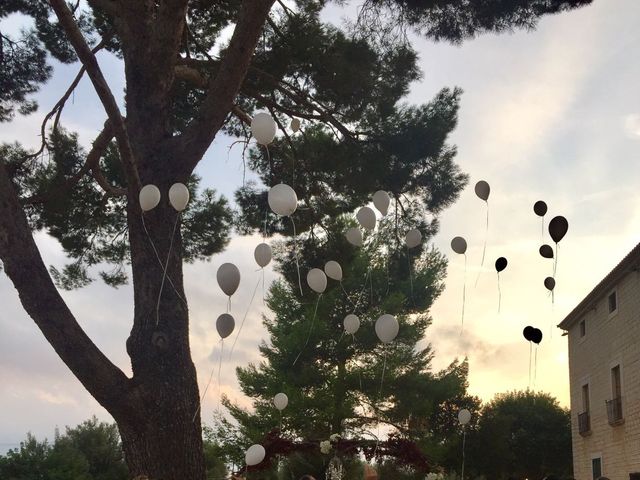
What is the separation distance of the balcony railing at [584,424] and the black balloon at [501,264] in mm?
10702

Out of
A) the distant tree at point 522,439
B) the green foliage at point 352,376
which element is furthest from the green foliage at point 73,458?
the distant tree at point 522,439

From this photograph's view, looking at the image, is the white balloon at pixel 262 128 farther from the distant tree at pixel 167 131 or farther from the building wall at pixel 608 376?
the building wall at pixel 608 376

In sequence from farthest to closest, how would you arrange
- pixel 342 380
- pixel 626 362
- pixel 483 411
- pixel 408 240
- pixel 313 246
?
pixel 483 411, pixel 342 380, pixel 626 362, pixel 313 246, pixel 408 240

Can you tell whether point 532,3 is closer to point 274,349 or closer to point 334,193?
point 334,193

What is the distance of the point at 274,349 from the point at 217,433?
9.09 ft

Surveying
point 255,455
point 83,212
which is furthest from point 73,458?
point 255,455

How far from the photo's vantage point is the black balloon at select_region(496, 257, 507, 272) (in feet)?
27.6

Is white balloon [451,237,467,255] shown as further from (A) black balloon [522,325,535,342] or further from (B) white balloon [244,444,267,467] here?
(B) white balloon [244,444,267,467]

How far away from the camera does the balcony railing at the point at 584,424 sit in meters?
17.5

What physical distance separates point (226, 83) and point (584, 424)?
14.3 metres

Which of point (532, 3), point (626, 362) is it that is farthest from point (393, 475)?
point (532, 3)

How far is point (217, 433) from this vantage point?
20.9m

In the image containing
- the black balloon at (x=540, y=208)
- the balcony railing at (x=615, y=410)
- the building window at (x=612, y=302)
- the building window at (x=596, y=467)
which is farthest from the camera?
the building window at (x=596, y=467)

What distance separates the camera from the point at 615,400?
15203 mm
